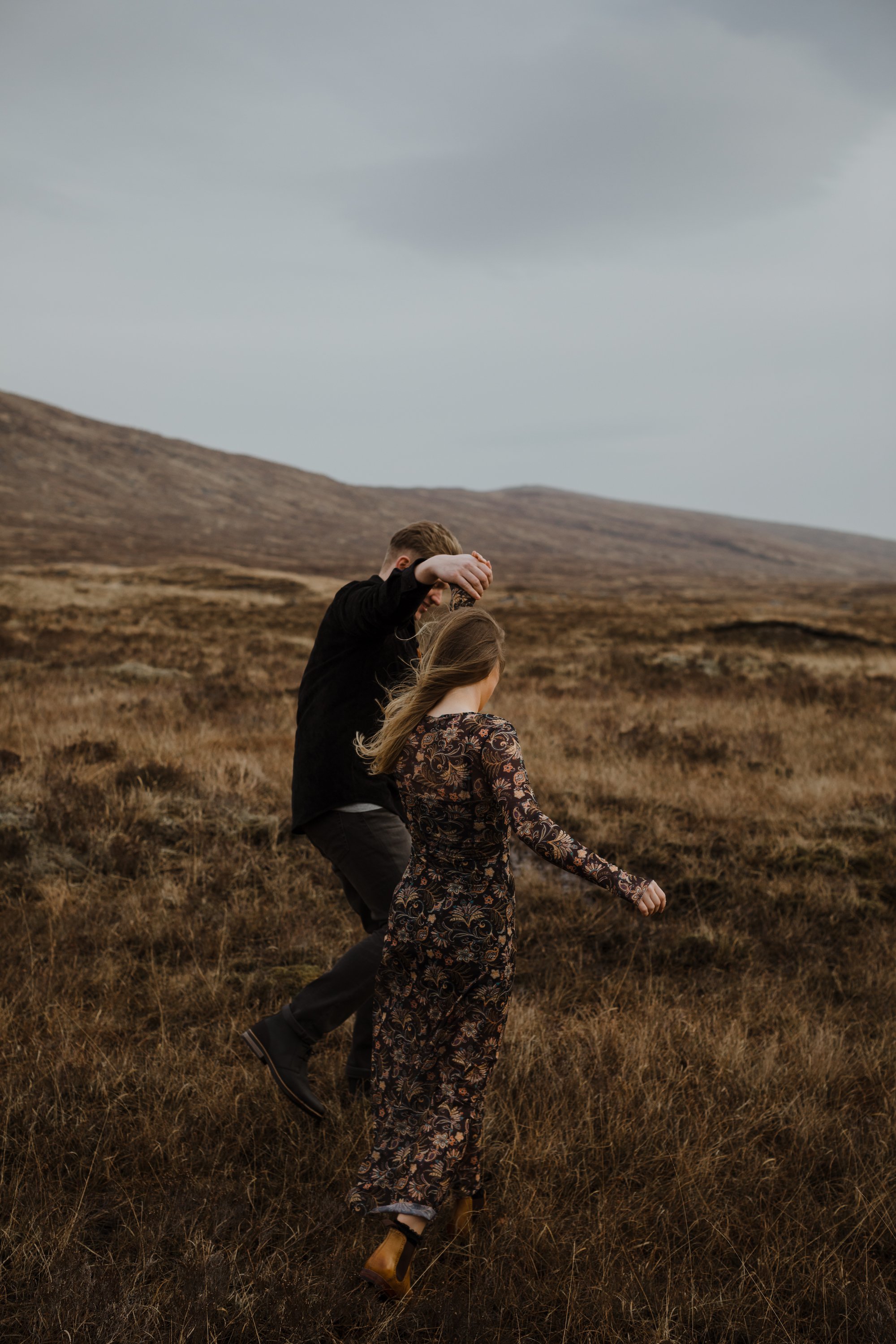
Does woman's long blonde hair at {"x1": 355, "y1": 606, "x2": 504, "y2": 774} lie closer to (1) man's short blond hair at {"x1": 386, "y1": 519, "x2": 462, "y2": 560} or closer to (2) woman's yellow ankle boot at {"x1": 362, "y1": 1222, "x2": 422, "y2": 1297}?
(1) man's short blond hair at {"x1": 386, "y1": 519, "x2": 462, "y2": 560}

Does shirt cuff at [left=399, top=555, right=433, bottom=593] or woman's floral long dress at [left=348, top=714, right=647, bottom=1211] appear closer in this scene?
woman's floral long dress at [left=348, top=714, right=647, bottom=1211]

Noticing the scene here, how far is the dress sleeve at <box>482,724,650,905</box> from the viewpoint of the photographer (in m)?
2.12

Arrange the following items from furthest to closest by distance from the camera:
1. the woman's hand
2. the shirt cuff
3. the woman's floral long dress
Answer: the shirt cuff, the woman's floral long dress, the woman's hand

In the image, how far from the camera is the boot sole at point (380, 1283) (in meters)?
2.22

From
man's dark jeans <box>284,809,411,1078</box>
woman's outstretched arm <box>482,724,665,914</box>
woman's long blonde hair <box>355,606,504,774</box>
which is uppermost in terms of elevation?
woman's long blonde hair <box>355,606,504,774</box>

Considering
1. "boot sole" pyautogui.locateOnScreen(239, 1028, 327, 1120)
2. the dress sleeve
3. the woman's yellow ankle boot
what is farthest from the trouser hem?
the dress sleeve

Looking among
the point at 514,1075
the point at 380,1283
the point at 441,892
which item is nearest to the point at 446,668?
the point at 441,892

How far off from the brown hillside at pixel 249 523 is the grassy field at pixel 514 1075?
189 ft

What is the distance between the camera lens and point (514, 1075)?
331cm

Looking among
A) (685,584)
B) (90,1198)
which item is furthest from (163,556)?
(90,1198)

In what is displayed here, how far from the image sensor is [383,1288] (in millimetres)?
2229

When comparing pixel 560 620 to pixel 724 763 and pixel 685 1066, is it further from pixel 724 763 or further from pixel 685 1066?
pixel 685 1066

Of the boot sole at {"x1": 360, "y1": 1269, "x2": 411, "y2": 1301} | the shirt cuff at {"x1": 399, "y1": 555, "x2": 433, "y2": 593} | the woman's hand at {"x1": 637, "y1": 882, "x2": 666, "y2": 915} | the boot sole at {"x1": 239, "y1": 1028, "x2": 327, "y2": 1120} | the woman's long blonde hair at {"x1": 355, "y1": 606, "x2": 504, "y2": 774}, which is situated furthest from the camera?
the boot sole at {"x1": 239, "y1": 1028, "x2": 327, "y2": 1120}

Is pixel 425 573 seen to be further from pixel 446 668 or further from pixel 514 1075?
pixel 514 1075
